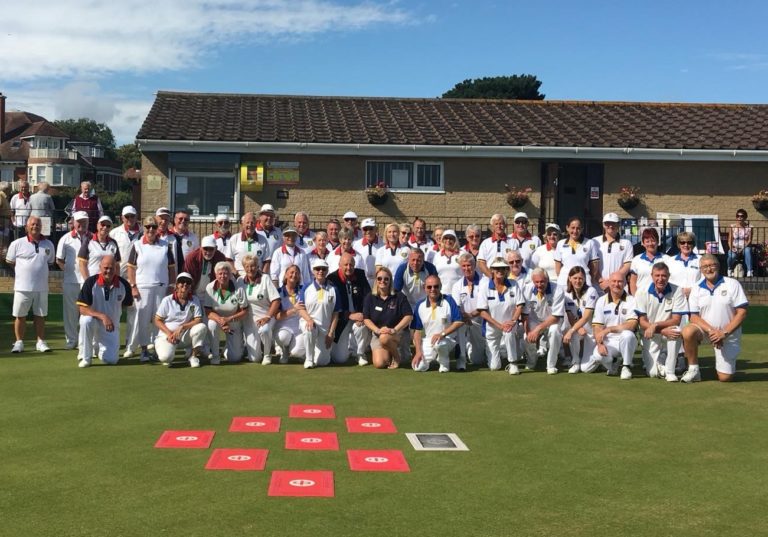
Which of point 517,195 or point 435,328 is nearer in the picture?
point 435,328

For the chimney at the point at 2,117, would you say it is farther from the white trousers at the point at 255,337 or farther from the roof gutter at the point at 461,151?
the white trousers at the point at 255,337

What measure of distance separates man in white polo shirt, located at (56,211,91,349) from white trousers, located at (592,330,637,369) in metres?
6.55

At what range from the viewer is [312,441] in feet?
21.9

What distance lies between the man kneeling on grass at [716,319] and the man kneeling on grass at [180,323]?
555 centimetres

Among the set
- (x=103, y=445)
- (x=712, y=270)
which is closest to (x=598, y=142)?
(x=712, y=270)

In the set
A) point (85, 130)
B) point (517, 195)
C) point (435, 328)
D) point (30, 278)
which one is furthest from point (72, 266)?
point (85, 130)

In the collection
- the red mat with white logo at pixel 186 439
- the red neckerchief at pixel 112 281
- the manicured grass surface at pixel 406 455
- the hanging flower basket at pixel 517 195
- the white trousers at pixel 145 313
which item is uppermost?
the hanging flower basket at pixel 517 195

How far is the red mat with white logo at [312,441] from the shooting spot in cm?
651

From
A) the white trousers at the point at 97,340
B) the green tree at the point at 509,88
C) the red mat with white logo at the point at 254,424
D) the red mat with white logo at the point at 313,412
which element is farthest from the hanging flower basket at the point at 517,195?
the green tree at the point at 509,88

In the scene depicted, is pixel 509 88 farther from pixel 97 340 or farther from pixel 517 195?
pixel 97 340

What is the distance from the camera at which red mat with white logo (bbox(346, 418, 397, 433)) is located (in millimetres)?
7078

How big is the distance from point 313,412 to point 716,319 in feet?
15.9

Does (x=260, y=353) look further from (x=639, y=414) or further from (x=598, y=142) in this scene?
(x=598, y=142)

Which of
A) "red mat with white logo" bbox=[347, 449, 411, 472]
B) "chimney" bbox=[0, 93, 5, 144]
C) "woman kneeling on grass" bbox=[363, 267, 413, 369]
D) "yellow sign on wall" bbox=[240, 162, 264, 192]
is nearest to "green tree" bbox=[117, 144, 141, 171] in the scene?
"chimney" bbox=[0, 93, 5, 144]
